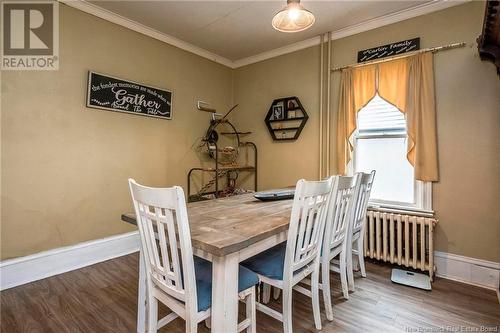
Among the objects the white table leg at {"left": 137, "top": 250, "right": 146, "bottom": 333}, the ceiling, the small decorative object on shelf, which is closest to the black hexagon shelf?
the ceiling

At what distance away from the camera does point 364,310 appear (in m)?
1.87

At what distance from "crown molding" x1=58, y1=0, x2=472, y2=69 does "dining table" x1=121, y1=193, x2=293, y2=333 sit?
7.49ft

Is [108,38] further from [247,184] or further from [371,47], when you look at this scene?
[371,47]

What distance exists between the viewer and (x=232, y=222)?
1.45m

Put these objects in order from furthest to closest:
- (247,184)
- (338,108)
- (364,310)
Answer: (247,184)
(338,108)
(364,310)

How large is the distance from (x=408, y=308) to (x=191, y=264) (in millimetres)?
1731

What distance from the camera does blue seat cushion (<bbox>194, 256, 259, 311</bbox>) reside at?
1.18 m

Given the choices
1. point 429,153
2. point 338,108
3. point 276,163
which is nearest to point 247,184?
point 276,163

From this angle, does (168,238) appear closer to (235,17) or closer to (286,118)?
(235,17)

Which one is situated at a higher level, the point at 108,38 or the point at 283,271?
the point at 108,38

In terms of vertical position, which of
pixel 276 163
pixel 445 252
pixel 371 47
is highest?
pixel 371 47

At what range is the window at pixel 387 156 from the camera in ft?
8.60

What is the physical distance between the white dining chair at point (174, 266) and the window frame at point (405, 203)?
75.3 inches

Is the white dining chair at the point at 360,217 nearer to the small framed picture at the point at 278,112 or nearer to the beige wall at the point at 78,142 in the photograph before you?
the small framed picture at the point at 278,112
